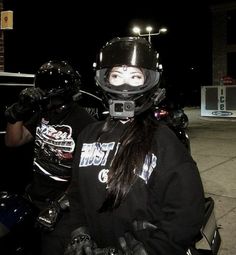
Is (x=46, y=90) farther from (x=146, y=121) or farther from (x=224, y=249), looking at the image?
(x=224, y=249)

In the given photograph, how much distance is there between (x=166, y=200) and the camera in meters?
1.77

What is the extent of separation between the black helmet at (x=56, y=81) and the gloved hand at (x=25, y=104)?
0.29 feet

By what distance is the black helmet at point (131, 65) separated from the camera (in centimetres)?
195

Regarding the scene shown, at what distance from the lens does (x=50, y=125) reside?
9.44 feet

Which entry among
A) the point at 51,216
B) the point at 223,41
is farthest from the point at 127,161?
the point at 223,41

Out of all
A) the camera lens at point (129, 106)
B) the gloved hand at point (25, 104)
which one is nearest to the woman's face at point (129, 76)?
the camera lens at point (129, 106)

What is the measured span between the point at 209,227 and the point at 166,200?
92 cm

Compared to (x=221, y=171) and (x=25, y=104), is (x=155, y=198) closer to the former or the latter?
(x=25, y=104)

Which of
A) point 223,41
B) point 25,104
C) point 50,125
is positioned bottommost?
point 50,125

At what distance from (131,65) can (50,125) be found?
1.02 m

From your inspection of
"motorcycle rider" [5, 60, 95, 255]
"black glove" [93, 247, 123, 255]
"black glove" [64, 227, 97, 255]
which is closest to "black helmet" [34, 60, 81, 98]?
"motorcycle rider" [5, 60, 95, 255]

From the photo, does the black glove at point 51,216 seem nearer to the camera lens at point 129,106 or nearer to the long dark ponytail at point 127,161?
the long dark ponytail at point 127,161

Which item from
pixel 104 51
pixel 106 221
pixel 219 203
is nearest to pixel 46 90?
pixel 104 51

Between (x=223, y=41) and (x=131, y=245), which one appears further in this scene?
(x=223, y=41)
